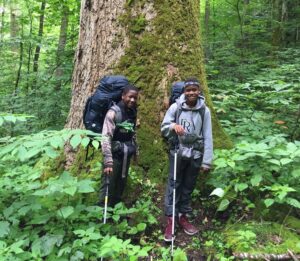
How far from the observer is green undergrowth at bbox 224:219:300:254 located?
13.3 feet

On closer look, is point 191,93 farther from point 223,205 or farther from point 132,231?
point 132,231

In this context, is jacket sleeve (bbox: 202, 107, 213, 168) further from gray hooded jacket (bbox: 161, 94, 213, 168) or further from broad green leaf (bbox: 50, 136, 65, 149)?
broad green leaf (bbox: 50, 136, 65, 149)

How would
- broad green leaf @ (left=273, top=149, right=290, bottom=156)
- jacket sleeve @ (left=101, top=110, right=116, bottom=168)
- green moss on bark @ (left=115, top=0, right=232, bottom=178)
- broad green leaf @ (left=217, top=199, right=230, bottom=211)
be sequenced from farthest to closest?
green moss on bark @ (left=115, top=0, right=232, bottom=178) < broad green leaf @ (left=217, top=199, right=230, bottom=211) < broad green leaf @ (left=273, top=149, right=290, bottom=156) < jacket sleeve @ (left=101, top=110, right=116, bottom=168)

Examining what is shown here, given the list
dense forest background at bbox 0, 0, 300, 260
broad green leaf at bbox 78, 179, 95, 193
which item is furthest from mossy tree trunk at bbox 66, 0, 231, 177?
broad green leaf at bbox 78, 179, 95, 193

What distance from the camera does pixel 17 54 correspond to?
41.0 feet

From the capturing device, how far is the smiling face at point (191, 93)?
4.41 meters

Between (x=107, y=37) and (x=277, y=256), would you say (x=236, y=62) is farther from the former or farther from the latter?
(x=277, y=256)

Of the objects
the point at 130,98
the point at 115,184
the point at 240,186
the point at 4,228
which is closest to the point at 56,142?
the point at 4,228

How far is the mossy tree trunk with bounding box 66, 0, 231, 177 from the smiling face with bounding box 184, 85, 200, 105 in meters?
0.93

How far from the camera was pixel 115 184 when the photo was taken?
4582 mm

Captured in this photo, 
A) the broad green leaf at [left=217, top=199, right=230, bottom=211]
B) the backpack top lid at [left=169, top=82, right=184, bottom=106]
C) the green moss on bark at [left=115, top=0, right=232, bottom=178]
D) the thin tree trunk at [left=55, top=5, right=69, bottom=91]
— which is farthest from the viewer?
the thin tree trunk at [left=55, top=5, right=69, bottom=91]

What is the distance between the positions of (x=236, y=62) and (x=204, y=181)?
580 centimetres

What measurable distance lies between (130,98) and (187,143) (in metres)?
A: 0.86

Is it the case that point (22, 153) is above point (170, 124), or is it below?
below
